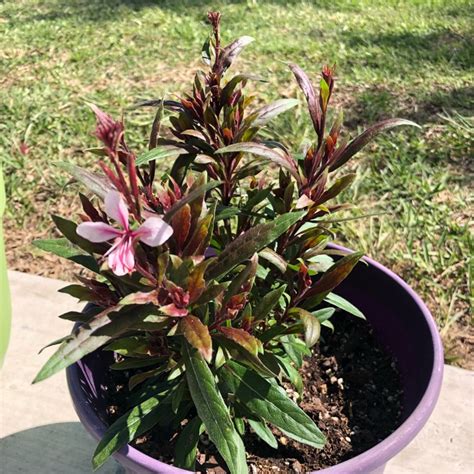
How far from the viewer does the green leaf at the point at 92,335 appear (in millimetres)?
954

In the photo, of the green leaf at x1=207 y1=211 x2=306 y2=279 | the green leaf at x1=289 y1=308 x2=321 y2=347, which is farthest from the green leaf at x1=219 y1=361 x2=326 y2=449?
the green leaf at x1=207 y1=211 x2=306 y2=279

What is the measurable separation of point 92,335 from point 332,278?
1.50 ft

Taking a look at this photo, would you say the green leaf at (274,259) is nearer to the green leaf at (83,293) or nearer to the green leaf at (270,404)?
the green leaf at (270,404)

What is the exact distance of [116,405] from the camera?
1443mm

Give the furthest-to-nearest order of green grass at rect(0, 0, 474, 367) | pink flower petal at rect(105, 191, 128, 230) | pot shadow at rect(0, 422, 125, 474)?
A: green grass at rect(0, 0, 474, 367), pot shadow at rect(0, 422, 125, 474), pink flower petal at rect(105, 191, 128, 230)

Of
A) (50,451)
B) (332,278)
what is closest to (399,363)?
(332,278)

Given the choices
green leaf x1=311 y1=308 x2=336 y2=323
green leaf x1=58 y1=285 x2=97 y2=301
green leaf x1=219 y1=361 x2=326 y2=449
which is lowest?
green leaf x1=311 y1=308 x2=336 y2=323

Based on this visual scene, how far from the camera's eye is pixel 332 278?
4.01ft

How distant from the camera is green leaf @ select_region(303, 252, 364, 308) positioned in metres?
1.20

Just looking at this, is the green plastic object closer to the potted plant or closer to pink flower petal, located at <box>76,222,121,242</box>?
the potted plant

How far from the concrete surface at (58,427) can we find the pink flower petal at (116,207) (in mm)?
1293

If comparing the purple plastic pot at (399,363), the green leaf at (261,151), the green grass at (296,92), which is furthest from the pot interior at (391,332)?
the green grass at (296,92)

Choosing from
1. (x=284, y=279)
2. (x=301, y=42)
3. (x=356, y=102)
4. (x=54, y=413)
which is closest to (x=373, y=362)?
(x=284, y=279)

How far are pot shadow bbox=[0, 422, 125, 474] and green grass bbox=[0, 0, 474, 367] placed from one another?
854 millimetres
